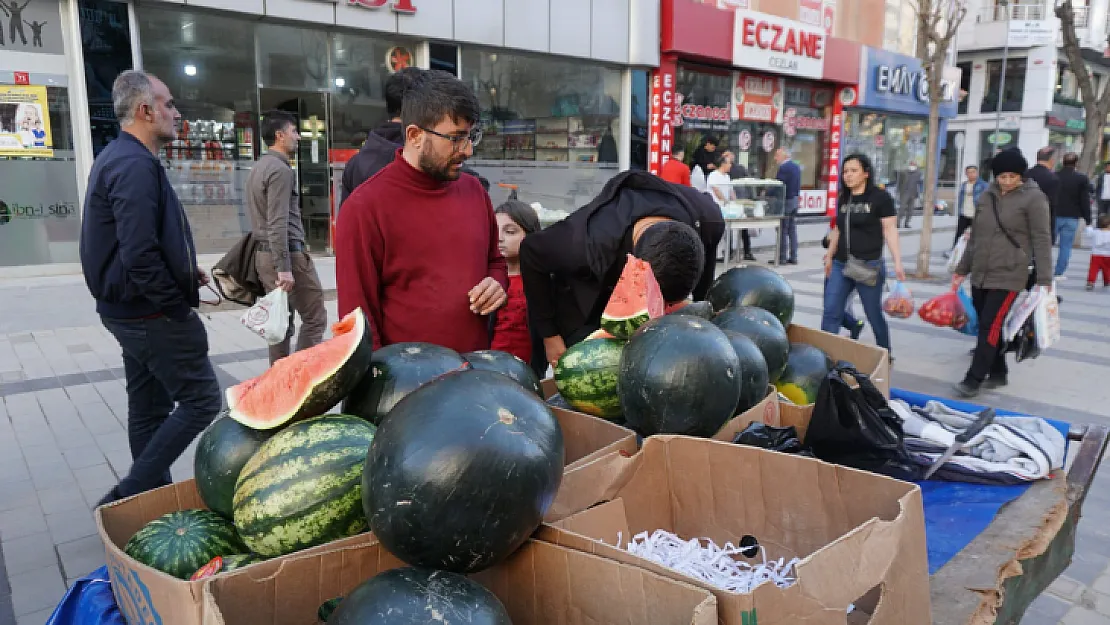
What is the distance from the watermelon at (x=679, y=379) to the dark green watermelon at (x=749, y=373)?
24cm

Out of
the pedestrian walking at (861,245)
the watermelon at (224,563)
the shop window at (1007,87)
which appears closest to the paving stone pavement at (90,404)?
A: the pedestrian walking at (861,245)

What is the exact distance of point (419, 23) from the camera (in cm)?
1371

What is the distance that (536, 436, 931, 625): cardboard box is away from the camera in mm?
1442

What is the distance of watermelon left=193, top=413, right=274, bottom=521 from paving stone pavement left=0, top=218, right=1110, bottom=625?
7.46ft

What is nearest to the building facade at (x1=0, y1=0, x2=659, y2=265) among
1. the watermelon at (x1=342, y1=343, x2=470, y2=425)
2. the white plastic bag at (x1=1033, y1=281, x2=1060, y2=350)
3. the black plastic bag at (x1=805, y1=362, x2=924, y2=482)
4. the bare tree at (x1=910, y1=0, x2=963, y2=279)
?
the bare tree at (x1=910, y1=0, x2=963, y2=279)

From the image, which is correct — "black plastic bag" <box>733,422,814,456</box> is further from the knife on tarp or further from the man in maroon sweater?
the man in maroon sweater

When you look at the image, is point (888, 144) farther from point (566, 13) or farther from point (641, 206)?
point (641, 206)

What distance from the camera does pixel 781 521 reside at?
80.9 inches

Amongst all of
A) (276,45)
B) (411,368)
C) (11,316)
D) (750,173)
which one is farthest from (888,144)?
(411,368)

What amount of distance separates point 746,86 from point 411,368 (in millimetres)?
20481

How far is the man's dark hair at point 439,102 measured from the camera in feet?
9.13

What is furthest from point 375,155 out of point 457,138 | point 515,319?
point 457,138

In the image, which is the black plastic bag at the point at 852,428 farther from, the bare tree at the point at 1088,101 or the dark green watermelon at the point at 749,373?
the bare tree at the point at 1088,101

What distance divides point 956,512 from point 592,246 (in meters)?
1.67
